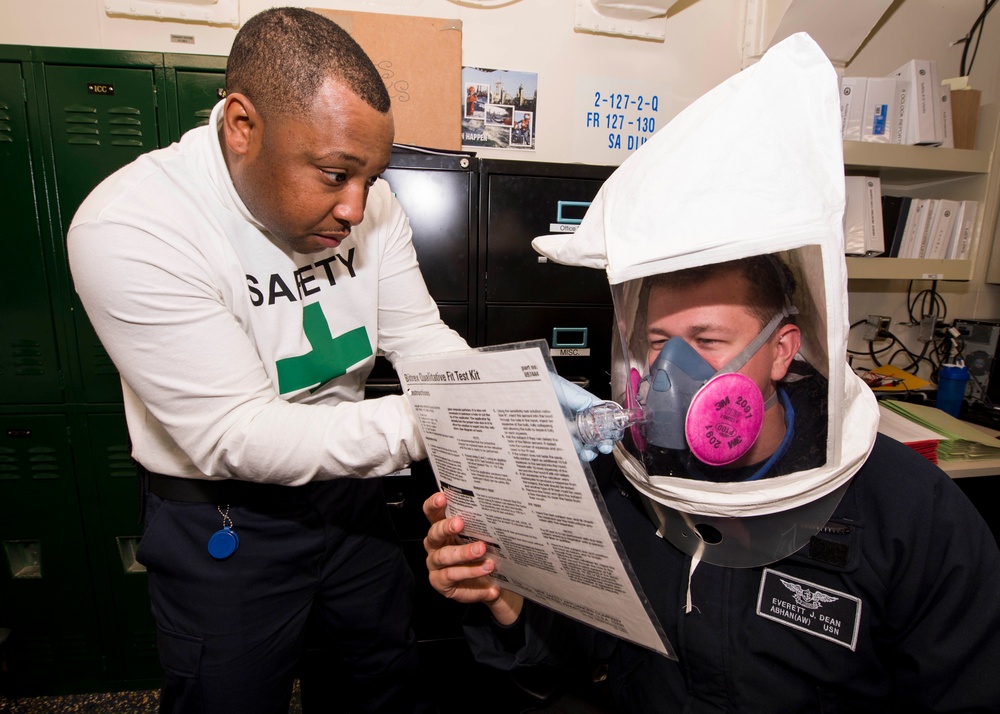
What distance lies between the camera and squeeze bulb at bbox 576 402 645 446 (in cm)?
67

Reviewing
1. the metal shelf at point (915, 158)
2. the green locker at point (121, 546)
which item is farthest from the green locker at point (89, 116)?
the metal shelf at point (915, 158)

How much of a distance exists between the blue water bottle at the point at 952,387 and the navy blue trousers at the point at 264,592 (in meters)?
2.26

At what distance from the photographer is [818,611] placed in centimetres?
79

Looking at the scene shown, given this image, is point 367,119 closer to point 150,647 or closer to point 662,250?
point 662,250

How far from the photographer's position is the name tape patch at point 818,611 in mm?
781

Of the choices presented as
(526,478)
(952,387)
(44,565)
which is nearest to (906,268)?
(952,387)

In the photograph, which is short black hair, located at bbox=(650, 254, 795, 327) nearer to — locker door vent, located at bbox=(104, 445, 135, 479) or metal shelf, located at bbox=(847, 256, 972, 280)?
metal shelf, located at bbox=(847, 256, 972, 280)

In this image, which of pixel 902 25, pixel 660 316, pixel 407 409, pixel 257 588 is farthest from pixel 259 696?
pixel 902 25

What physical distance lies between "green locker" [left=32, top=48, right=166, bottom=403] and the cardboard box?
758 mm

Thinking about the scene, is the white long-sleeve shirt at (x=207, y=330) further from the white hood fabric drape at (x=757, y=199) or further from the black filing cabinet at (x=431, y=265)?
→ the black filing cabinet at (x=431, y=265)

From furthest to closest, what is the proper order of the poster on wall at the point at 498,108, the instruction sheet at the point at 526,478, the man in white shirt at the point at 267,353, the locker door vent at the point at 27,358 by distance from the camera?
1. the poster on wall at the point at 498,108
2. the locker door vent at the point at 27,358
3. the man in white shirt at the point at 267,353
4. the instruction sheet at the point at 526,478

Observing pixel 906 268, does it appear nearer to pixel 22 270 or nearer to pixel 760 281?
pixel 760 281

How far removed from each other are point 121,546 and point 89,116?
146 centimetres

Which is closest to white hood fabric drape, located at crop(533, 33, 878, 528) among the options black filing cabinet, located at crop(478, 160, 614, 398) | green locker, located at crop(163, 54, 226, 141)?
black filing cabinet, located at crop(478, 160, 614, 398)
